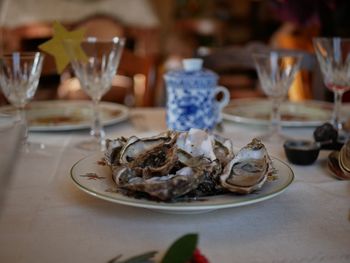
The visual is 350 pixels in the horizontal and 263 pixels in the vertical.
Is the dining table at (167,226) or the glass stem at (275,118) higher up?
the glass stem at (275,118)

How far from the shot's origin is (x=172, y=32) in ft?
13.0

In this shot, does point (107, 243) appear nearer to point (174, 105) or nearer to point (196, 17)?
point (174, 105)

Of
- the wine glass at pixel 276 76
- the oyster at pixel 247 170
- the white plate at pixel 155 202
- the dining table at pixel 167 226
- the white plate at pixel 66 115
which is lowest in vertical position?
the dining table at pixel 167 226

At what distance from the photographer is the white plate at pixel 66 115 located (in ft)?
3.04

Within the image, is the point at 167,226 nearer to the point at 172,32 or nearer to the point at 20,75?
the point at 20,75

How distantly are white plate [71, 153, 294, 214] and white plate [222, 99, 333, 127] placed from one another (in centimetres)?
37

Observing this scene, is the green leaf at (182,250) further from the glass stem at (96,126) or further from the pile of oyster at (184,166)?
the glass stem at (96,126)

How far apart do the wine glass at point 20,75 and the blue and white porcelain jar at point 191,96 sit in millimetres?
242

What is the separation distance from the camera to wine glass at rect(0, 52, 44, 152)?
812 mm

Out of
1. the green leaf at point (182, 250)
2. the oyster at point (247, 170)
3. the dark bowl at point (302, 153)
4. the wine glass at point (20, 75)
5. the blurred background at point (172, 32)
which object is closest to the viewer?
the green leaf at point (182, 250)

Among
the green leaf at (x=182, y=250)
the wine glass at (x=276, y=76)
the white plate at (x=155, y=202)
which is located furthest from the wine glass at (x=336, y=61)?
the green leaf at (x=182, y=250)

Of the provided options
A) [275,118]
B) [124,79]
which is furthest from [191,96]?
[124,79]

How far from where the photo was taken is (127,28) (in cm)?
291

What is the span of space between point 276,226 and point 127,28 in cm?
258
